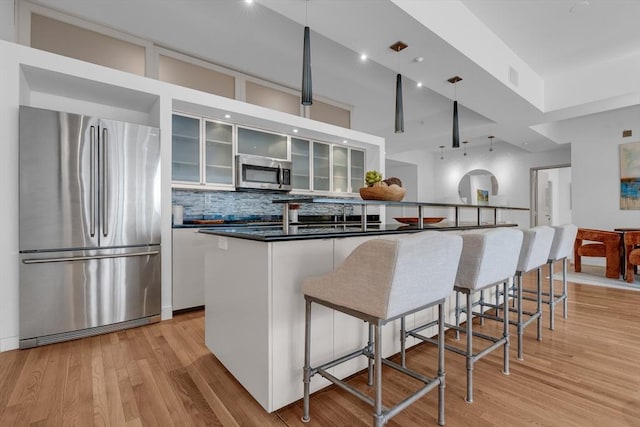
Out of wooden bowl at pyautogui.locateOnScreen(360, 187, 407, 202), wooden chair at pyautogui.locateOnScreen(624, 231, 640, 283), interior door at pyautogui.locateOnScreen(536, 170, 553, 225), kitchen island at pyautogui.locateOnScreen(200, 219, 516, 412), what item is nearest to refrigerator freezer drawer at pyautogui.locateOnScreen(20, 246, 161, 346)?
kitchen island at pyautogui.locateOnScreen(200, 219, 516, 412)

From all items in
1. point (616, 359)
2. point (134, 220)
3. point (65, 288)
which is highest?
point (134, 220)

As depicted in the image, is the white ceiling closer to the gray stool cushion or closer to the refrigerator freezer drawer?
the gray stool cushion

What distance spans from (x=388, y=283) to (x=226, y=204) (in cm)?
345

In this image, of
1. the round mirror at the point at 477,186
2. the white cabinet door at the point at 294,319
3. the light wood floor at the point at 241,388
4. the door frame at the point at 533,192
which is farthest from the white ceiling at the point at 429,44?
the round mirror at the point at 477,186

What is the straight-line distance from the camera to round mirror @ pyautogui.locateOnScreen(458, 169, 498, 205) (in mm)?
8300

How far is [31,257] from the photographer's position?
7.79 ft

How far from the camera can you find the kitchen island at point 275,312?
61.0 inches

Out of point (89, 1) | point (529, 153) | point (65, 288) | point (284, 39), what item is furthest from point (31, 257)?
point (529, 153)

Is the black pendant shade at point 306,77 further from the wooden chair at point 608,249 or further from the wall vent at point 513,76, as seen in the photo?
the wooden chair at point 608,249

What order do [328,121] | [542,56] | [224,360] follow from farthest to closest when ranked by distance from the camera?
[328,121], [542,56], [224,360]

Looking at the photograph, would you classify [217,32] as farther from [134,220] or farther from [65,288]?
[65,288]

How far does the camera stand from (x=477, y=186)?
8.59 m

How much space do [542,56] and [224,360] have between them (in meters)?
5.13

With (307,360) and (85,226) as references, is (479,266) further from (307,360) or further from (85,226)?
(85,226)
